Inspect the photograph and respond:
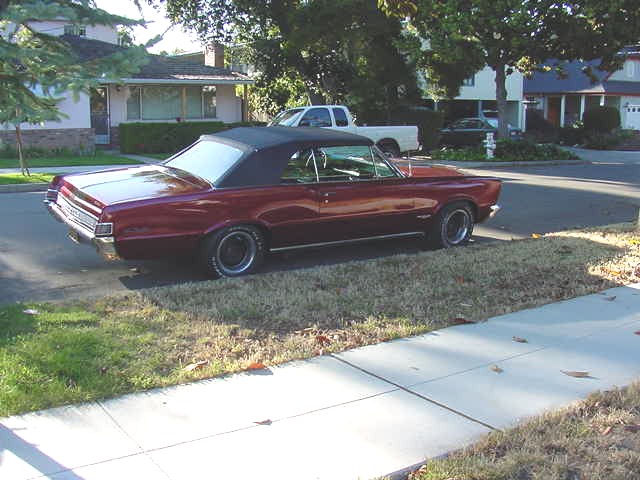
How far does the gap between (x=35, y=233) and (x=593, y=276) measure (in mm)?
7216

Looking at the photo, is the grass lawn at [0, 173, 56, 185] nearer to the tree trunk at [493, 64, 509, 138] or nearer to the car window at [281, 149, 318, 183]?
the car window at [281, 149, 318, 183]

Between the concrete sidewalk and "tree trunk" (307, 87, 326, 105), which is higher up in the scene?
"tree trunk" (307, 87, 326, 105)

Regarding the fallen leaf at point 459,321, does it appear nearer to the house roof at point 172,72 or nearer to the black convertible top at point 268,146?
the black convertible top at point 268,146

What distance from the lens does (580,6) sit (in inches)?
864

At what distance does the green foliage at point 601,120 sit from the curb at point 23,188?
28.9 m

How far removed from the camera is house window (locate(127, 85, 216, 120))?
28.0 m

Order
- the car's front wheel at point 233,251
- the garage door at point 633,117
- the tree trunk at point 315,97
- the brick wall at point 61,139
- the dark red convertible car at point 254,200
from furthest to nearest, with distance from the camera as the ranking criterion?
the garage door at point 633,117 → the tree trunk at point 315,97 → the brick wall at point 61,139 → the car's front wheel at point 233,251 → the dark red convertible car at point 254,200

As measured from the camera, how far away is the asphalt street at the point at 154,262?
7543mm

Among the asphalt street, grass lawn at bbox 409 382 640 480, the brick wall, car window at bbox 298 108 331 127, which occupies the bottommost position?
grass lawn at bbox 409 382 640 480

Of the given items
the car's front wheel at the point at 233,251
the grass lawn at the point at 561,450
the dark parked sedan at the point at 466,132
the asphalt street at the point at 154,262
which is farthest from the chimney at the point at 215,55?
the grass lawn at the point at 561,450

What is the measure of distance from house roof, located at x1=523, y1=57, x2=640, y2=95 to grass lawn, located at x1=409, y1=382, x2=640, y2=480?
3730 centimetres

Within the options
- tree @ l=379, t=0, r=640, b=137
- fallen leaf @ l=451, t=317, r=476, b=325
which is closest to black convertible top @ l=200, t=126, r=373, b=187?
fallen leaf @ l=451, t=317, r=476, b=325

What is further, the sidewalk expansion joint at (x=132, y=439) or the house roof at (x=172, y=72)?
the house roof at (x=172, y=72)

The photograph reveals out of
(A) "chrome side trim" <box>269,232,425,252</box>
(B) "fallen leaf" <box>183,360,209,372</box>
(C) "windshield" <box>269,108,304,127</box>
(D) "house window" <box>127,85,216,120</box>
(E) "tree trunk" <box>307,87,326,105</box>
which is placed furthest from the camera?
(E) "tree trunk" <box>307,87,326,105</box>
